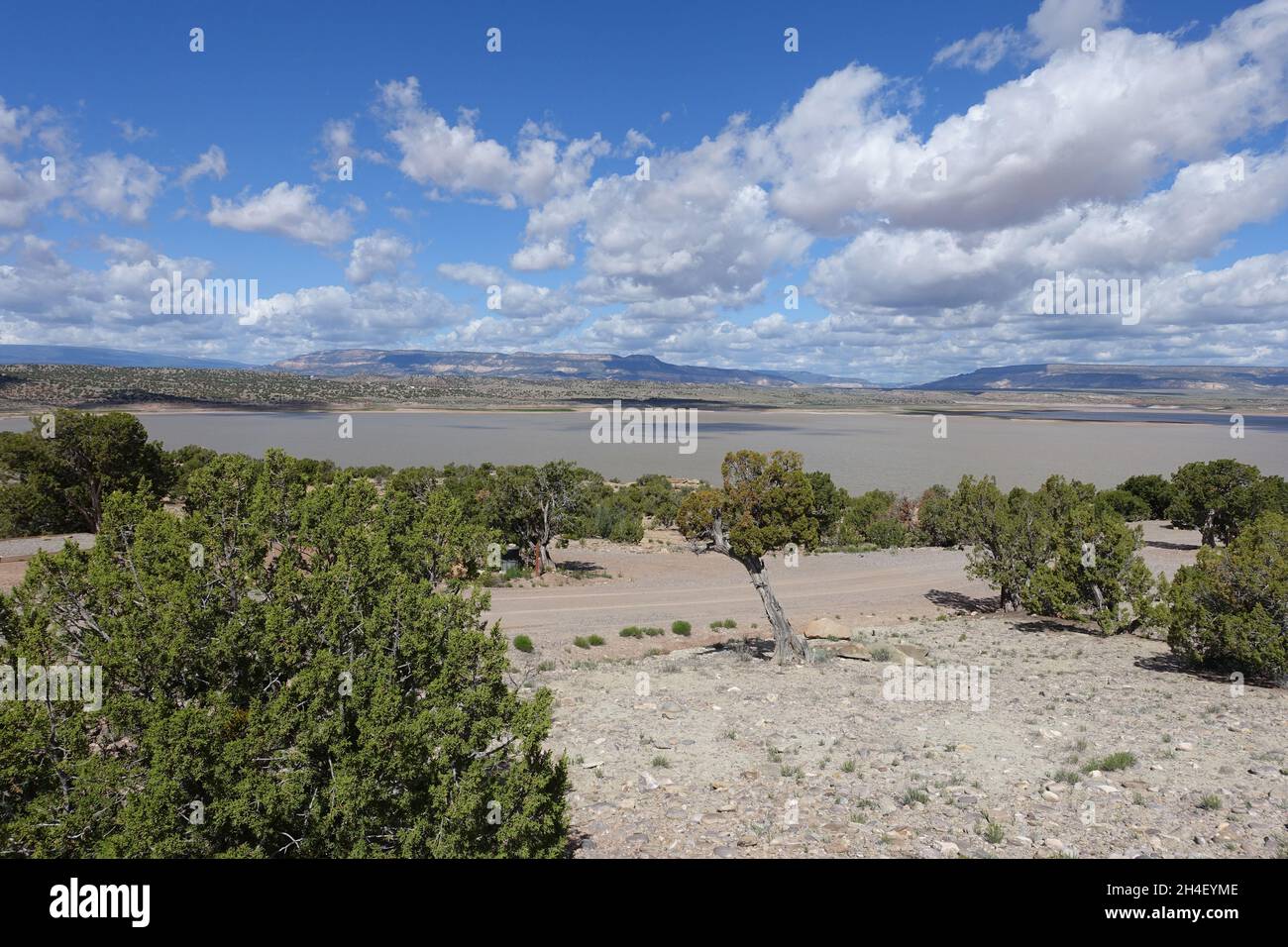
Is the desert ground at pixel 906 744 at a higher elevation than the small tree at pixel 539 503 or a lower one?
lower

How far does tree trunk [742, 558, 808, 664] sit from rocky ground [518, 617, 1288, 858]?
60 cm

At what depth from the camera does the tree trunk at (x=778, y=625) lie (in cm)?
1792

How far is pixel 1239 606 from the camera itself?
16.2m

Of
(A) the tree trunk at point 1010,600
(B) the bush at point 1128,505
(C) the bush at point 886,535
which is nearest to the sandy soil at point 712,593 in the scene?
(A) the tree trunk at point 1010,600

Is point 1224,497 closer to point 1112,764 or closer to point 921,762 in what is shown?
point 1112,764

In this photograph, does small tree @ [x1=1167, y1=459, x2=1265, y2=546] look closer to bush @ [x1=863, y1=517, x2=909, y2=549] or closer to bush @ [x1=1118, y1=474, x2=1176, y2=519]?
bush @ [x1=1118, y1=474, x2=1176, y2=519]

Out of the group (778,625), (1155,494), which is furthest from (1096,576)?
(1155,494)

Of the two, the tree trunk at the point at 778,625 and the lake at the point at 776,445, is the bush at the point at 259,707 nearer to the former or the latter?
the tree trunk at the point at 778,625

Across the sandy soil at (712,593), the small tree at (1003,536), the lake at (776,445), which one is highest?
the lake at (776,445)

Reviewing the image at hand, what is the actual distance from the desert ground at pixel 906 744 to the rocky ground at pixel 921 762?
0.12 ft

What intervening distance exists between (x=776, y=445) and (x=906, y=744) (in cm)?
10004

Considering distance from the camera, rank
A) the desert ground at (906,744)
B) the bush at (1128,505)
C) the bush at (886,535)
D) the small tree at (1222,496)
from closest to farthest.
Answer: the desert ground at (906,744)
the small tree at (1222,496)
the bush at (886,535)
the bush at (1128,505)
